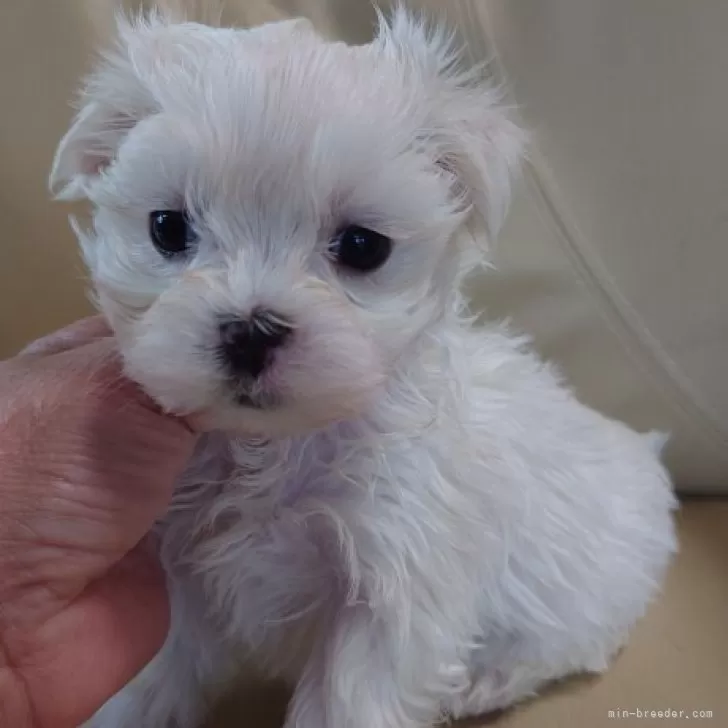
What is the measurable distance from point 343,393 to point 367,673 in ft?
1.07

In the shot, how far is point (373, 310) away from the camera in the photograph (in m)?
0.81

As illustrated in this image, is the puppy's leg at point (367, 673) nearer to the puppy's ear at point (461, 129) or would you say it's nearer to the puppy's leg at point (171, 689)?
the puppy's leg at point (171, 689)

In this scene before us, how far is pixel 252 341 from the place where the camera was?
0.72 meters

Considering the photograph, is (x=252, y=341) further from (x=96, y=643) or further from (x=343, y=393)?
(x=96, y=643)

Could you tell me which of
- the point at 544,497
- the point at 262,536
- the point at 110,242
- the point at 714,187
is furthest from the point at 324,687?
the point at 714,187

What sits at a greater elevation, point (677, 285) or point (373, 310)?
point (677, 285)

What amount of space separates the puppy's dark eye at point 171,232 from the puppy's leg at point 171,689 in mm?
463

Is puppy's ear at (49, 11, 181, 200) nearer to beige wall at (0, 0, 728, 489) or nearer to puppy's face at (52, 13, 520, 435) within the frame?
puppy's face at (52, 13, 520, 435)

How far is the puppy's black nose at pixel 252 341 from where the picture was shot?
0.72m

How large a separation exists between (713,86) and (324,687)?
83cm

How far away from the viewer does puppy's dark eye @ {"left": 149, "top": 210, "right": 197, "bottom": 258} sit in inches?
31.6

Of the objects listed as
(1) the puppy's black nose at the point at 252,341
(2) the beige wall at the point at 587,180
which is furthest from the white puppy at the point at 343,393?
(2) the beige wall at the point at 587,180

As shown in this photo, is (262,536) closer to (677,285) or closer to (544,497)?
(544,497)

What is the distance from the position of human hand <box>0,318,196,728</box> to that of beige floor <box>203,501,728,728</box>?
0.89 feet
